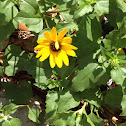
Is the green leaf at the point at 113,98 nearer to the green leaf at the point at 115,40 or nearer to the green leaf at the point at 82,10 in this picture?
the green leaf at the point at 115,40

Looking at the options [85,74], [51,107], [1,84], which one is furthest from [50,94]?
[1,84]

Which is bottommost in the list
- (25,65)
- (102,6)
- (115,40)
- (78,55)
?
(25,65)

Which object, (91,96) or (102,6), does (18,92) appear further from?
(102,6)

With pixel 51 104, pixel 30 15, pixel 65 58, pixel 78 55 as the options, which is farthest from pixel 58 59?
pixel 51 104

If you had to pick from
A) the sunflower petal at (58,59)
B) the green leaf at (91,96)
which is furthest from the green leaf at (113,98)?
the sunflower petal at (58,59)

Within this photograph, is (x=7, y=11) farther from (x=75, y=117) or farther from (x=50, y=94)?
(x=75, y=117)

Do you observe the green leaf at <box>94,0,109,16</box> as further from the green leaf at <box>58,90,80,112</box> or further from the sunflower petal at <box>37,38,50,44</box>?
the green leaf at <box>58,90,80,112</box>
